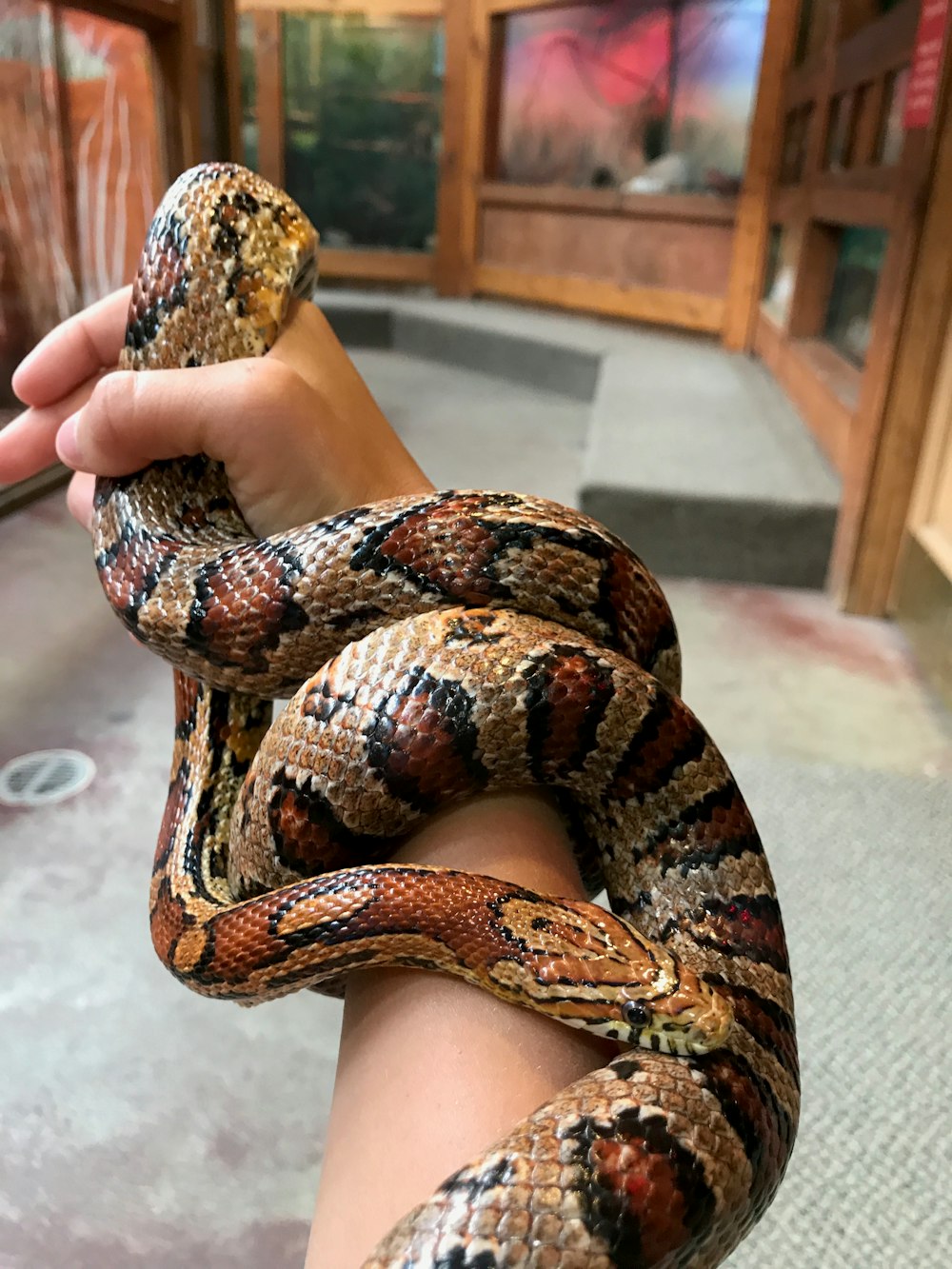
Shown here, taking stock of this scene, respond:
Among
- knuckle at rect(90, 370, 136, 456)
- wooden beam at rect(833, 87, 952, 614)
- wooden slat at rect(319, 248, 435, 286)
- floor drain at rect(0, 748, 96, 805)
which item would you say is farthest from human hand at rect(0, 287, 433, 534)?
wooden slat at rect(319, 248, 435, 286)

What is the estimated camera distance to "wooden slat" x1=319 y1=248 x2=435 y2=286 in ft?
27.5

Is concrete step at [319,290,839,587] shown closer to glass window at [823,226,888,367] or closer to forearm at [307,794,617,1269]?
glass window at [823,226,888,367]

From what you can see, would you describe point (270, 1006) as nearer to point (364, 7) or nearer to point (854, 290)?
point (854, 290)

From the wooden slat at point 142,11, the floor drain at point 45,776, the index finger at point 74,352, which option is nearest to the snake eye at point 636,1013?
the index finger at point 74,352

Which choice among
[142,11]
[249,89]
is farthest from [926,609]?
[249,89]

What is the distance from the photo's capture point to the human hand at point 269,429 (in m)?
1.12

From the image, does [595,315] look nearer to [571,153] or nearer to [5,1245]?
[571,153]

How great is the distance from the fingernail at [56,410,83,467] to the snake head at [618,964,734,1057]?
36.4 inches

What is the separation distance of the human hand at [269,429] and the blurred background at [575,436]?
1213mm

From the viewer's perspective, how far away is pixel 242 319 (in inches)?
53.8

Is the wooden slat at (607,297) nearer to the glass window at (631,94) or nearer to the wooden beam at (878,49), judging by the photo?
the glass window at (631,94)

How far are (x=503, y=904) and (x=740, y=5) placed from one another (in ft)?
22.8

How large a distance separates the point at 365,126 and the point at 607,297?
2.91 m

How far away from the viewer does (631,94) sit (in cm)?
696
